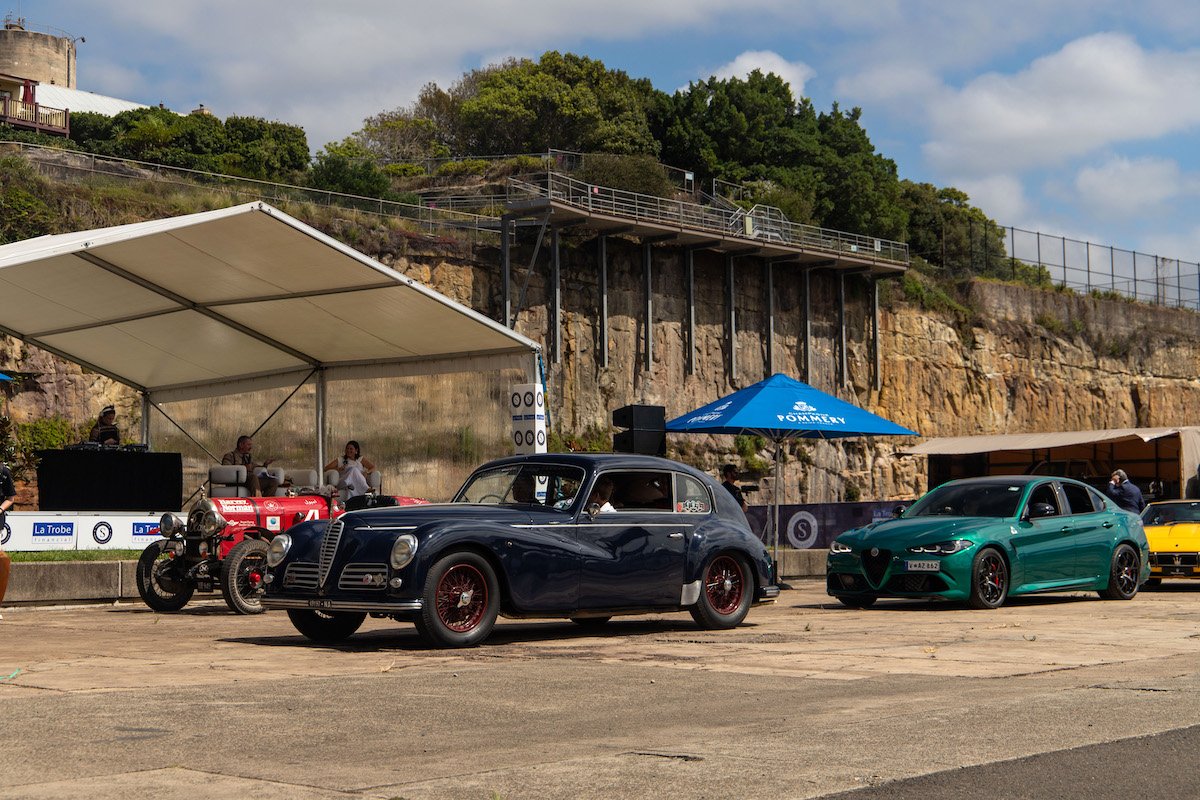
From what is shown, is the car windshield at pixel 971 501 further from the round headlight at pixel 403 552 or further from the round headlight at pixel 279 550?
the round headlight at pixel 279 550

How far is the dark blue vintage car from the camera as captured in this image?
34.6 feet

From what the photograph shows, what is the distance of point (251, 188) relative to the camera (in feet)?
152

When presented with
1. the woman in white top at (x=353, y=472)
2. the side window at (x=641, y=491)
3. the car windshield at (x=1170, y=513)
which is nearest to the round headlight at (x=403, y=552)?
the side window at (x=641, y=491)

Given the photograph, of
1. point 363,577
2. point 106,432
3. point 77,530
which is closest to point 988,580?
point 363,577

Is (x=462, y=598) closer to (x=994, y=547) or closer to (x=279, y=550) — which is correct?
(x=279, y=550)

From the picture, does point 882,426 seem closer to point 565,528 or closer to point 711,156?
point 565,528

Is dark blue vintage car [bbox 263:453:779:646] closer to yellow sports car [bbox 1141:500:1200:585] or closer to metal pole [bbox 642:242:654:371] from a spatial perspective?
yellow sports car [bbox 1141:500:1200:585]

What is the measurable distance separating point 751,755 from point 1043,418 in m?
69.8

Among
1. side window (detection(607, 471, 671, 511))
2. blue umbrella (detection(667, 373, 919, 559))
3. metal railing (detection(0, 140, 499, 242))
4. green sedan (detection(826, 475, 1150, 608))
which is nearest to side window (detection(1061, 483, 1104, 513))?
green sedan (detection(826, 475, 1150, 608))

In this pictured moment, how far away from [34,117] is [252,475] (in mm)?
73033

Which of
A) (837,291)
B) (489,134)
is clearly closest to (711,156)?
(489,134)

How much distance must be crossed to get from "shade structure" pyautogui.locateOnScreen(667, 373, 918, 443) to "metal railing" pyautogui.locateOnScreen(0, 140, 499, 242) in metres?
26.3

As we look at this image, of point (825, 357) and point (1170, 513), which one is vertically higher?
point (825, 357)

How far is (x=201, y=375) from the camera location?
25.7m
